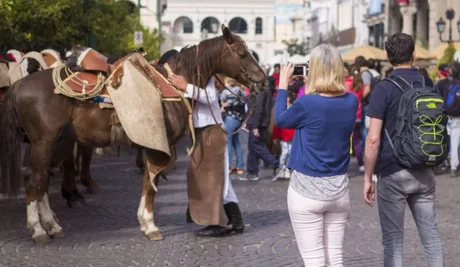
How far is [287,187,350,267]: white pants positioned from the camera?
630 centimetres

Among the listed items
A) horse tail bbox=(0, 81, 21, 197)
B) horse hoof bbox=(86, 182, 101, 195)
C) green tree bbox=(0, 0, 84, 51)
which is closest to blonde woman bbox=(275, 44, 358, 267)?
horse tail bbox=(0, 81, 21, 197)

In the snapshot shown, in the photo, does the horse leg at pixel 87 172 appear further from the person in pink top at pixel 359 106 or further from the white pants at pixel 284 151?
the person in pink top at pixel 359 106

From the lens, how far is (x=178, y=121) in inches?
399

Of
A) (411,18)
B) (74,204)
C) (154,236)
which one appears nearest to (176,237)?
(154,236)

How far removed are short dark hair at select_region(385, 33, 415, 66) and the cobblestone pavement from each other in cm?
253

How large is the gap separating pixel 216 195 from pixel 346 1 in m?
78.5

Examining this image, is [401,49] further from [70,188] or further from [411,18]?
[411,18]

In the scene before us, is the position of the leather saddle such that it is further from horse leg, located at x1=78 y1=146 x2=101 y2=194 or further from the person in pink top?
the person in pink top

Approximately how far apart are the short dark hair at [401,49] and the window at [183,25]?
5496 inches

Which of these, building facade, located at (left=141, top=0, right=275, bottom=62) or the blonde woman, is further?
building facade, located at (left=141, top=0, right=275, bottom=62)

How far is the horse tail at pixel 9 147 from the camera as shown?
33.3ft

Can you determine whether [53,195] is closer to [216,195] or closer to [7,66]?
[7,66]

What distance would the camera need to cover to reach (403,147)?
6.63 metres

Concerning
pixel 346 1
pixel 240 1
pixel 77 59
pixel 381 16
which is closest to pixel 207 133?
pixel 77 59
